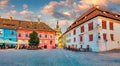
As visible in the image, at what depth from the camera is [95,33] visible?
3284 centimetres

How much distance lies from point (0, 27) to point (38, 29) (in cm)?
1451

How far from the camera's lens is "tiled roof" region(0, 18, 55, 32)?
189ft

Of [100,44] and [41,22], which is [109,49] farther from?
[41,22]

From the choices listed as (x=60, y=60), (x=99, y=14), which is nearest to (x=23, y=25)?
(x=99, y=14)

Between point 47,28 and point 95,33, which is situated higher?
point 47,28

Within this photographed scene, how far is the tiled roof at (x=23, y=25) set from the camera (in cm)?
5752

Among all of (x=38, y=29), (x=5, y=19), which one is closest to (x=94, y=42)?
(x=38, y=29)

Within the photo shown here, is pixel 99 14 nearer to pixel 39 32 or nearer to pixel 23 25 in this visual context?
pixel 39 32

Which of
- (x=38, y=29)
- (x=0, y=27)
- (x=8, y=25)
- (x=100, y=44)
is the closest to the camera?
(x=100, y=44)

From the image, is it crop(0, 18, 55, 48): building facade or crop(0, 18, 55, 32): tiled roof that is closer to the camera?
crop(0, 18, 55, 48): building facade

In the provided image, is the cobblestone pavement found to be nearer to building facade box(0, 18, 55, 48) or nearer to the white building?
the white building

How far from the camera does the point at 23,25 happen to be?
205 ft

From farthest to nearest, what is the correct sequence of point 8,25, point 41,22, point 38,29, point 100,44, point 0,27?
point 41,22, point 38,29, point 8,25, point 0,27, point 100,44

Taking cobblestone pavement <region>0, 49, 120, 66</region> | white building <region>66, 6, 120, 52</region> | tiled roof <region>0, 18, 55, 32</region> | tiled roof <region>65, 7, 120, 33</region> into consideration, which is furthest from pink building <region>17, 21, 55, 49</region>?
cobblestone pavement <region>0, 49, 120, 66</region>
